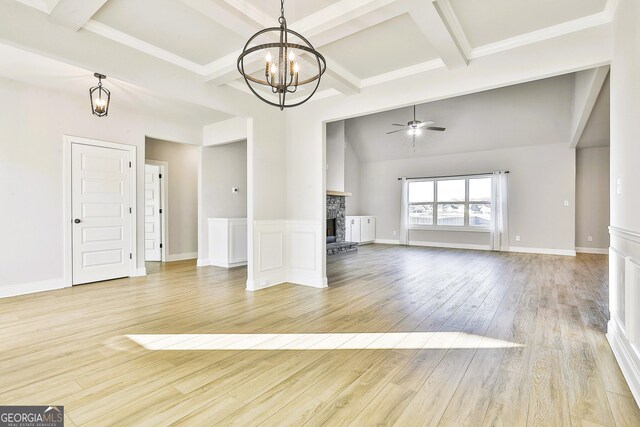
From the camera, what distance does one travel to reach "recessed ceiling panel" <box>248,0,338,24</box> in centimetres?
253

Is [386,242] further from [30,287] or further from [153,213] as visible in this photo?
[30,287]

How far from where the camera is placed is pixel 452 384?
1.89 m

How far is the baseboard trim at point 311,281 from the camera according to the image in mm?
4340

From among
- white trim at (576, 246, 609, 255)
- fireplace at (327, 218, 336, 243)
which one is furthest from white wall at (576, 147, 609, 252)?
fireplace at (327, 218, 336, 243)

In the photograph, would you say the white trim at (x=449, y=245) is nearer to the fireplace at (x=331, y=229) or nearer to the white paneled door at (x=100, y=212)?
the fireplace at (x=331, y=229)

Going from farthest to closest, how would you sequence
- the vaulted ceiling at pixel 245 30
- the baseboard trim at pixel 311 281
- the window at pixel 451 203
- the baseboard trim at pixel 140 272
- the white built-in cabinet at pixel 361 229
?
the white built-in cabinet at pixel 361 229, the window at pixel 451 203, the baseboard trim at pixel 140 272, the baseboard trim at pixel 311 281, the vaulted ceiling at pixel 245 30

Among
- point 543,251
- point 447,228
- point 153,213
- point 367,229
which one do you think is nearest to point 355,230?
point 367,229

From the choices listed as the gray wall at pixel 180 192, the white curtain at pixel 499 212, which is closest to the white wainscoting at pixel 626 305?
the white curtain at pixel 499 212

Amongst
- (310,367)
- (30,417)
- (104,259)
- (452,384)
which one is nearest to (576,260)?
(452,384)

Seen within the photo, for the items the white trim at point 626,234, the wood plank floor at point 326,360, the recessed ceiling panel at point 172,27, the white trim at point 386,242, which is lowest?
the wood plank floor at point 326,360

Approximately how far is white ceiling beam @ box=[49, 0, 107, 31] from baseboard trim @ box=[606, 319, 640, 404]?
14.0 ft

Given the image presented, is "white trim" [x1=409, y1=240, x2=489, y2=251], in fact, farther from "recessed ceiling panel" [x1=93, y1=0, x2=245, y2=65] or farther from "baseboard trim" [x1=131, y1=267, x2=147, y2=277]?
"recessed ceiling panel" [x1=93, y1=0, x2=245, y2=65]

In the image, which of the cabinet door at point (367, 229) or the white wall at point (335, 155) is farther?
the cabinet door at point (367, 229)

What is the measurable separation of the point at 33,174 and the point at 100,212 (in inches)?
36.1
